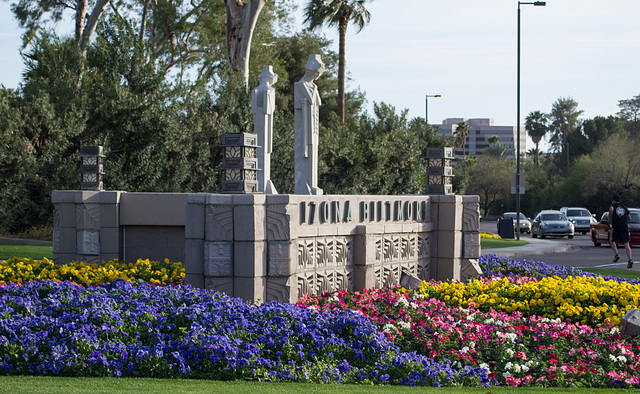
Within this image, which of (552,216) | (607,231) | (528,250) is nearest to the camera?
(528,250)

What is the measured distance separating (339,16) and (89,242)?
23603mm

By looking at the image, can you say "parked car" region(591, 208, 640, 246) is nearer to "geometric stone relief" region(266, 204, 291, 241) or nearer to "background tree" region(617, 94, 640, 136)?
"geometric stone relief" region(266, 204, 291, 241)

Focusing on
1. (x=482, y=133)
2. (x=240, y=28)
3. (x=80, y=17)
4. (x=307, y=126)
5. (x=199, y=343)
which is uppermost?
(x=482, y=133)

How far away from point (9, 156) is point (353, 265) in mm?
12005

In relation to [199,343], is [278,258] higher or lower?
higher

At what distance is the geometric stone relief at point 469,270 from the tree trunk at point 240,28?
1322 cm

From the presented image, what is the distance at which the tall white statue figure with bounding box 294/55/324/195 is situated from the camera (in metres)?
11.8

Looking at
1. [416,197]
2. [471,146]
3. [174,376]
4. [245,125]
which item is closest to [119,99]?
[245,125]

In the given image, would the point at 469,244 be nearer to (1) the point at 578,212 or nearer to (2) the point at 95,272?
(2) the point at 95,272

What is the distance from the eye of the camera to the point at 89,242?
420 inches

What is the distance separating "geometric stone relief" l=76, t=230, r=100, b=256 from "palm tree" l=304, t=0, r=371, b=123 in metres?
20.6

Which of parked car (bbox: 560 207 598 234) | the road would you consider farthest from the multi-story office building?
the road

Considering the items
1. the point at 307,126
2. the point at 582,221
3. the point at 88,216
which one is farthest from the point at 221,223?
the point at 582,221

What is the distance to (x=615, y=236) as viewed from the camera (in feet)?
55.4
